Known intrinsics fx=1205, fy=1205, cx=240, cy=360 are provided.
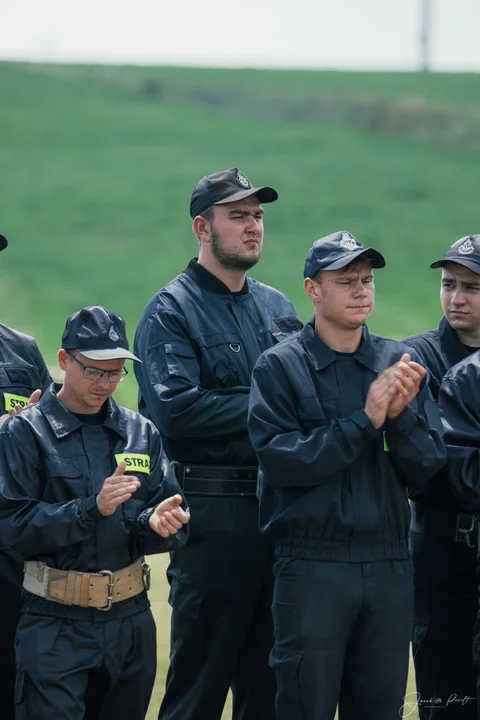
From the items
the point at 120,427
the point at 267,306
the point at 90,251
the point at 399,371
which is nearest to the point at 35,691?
the point at 120,427

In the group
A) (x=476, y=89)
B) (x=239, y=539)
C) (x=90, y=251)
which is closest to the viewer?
(x=239, y=539)

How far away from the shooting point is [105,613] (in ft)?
14.0

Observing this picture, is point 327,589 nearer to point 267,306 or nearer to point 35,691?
point 35,691

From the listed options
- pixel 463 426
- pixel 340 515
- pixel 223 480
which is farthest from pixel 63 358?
pixel 463 426

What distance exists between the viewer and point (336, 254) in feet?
14.8

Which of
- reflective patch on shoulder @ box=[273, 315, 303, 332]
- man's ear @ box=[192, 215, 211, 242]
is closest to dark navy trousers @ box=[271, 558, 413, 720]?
reflective patch on shoulder @ box=[273, 315, 303, 332]

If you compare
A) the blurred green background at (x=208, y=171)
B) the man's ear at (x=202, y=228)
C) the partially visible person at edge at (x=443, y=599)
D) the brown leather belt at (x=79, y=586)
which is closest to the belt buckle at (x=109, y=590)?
A: the brown leather belt at (x=79, y=586)

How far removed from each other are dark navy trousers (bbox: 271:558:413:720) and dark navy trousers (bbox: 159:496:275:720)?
26.0 inches

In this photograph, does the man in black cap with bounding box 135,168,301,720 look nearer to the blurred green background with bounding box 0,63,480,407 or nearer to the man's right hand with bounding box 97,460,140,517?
the man's right hand with bounding box 97,460,140,517

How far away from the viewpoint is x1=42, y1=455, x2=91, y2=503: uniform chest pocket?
4.30m

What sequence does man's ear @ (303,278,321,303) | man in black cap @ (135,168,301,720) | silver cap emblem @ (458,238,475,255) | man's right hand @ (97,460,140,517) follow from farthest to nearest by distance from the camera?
silver cap emblem @ (458,238,475,255) → man in black cap @ (135,168,301,720) → man's ear @ (303,278,321,303) → man's right hand @ (97,460,140,517)

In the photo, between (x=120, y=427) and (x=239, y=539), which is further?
(x=239, y=539)

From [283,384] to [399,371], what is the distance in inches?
17.7

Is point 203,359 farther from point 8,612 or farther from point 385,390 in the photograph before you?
point 8,612
